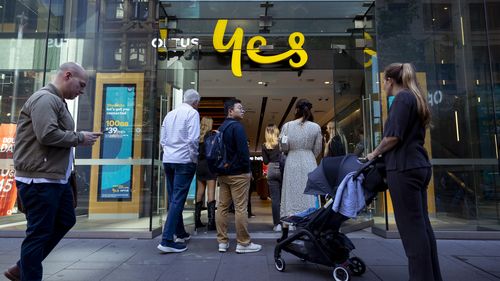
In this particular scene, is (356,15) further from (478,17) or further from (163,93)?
(163,93)

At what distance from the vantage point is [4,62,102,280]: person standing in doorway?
238cm

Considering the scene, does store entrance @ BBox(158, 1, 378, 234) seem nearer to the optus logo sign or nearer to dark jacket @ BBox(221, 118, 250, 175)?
the optus logo sign

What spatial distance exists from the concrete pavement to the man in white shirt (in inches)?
9.1

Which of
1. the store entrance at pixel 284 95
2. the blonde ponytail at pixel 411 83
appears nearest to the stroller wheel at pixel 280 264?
the blonde ponytail at pixel 411 83

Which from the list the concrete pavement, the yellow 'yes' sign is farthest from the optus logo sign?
the concrete pavement

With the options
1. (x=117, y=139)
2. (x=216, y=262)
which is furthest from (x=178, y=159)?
(x=117, y=139)

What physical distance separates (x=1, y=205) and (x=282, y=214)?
506 centimetres

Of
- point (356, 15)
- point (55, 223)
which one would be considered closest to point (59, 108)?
point (55, 223)

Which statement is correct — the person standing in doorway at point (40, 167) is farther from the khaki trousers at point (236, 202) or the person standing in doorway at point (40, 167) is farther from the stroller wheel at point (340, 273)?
the stroller wheel at point (340, 273)

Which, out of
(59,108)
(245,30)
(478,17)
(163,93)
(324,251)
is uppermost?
(245,30)

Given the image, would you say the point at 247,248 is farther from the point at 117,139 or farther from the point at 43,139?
the point at 117,139

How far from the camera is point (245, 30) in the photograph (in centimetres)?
848

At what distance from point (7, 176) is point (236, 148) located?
459 centimetres

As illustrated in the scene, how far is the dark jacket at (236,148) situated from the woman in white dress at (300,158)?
0.62 metres
